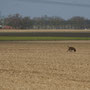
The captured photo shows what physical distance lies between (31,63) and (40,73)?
359cm

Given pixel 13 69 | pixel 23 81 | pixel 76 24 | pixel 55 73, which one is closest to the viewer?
pixel 23 81

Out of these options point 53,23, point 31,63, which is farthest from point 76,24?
point 31,63

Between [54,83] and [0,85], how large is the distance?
197cm

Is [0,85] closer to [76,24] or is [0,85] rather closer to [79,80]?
[79,80]

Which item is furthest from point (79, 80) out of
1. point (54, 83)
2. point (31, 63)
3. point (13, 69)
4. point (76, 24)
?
point (76, 24)

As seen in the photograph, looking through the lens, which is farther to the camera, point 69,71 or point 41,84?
point 69,71

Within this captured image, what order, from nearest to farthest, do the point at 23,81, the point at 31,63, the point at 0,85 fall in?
1. the point at 0,85
2. the point at 23,81
3. the point at 31,63

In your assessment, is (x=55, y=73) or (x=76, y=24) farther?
(x=76, y=24)

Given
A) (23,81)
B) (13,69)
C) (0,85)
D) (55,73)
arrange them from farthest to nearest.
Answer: (13,69)
(55,73)
(23,81)
(0,85)

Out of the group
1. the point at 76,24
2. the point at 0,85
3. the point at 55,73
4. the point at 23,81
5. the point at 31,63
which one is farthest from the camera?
the point at 76,24

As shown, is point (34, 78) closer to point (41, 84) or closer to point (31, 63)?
point (41, 84)

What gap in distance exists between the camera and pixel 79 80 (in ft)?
44.2

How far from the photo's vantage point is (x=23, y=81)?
13219 millimetres

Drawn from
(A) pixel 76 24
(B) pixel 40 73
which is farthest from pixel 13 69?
(A) pixel 76 24
